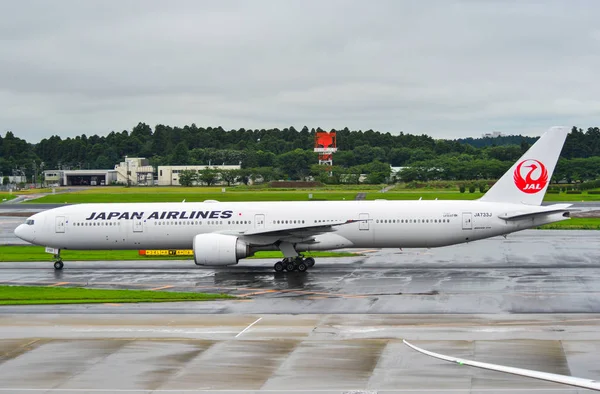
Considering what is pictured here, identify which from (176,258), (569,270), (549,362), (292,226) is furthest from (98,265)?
(549,362)

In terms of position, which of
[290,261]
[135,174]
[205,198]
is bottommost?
[290,261]

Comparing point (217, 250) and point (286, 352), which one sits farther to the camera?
point (217, 250)

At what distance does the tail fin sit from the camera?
3656 cm

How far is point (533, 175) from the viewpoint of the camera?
36625 millimetres

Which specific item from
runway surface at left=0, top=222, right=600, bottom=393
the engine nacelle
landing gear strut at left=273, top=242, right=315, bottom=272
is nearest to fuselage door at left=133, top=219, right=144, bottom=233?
runway surface at left=0, top=222, right=600, bottom=393

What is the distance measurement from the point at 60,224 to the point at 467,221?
67.4 ft

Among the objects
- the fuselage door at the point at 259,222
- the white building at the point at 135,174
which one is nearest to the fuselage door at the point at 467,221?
the fuselage door at the point at 259,222

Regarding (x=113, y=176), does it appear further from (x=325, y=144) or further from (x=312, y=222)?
(x=312, y=222)

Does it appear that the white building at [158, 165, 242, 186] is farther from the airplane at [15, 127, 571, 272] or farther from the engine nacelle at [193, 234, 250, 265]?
the engine nacelle at [193, 234, 250, 265]

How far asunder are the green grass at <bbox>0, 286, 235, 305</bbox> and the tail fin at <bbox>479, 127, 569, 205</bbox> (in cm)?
1607

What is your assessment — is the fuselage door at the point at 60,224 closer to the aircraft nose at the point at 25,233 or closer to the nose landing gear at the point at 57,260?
the nose landing gear at the point at 57,260

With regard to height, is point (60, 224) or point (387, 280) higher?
point (60, 224)

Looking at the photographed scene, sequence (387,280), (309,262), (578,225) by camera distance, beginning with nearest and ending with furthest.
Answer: (387,280) → (309,262) → (578,225)

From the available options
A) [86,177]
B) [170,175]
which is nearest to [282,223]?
[170,175]
